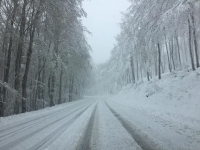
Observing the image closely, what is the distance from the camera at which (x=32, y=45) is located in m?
17.3

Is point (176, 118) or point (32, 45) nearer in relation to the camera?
point (176, 118)

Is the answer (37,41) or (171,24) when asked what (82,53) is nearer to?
(37,41)

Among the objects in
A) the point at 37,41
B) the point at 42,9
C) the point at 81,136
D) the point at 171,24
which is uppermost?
the point at 42,9

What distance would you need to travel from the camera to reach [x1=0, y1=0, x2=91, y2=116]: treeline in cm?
1218

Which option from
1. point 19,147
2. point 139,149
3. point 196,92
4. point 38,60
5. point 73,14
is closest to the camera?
point 139,149

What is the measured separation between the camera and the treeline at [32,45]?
480 inches

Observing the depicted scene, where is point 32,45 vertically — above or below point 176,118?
above

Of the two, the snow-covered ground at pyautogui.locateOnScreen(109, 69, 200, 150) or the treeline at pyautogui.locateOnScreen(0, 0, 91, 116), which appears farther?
the treeline at pyautogui.locateOnScreen(0, 0, 91, 116)

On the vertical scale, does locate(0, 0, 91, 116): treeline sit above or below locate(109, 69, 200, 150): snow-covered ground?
above

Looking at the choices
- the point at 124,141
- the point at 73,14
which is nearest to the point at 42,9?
the point at 73,14

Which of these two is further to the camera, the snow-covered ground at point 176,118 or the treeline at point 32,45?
the treeline at point 32,45

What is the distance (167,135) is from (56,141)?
10.9 feet

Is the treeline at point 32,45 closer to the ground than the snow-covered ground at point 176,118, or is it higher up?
higher up

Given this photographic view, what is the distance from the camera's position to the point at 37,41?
685 inches
